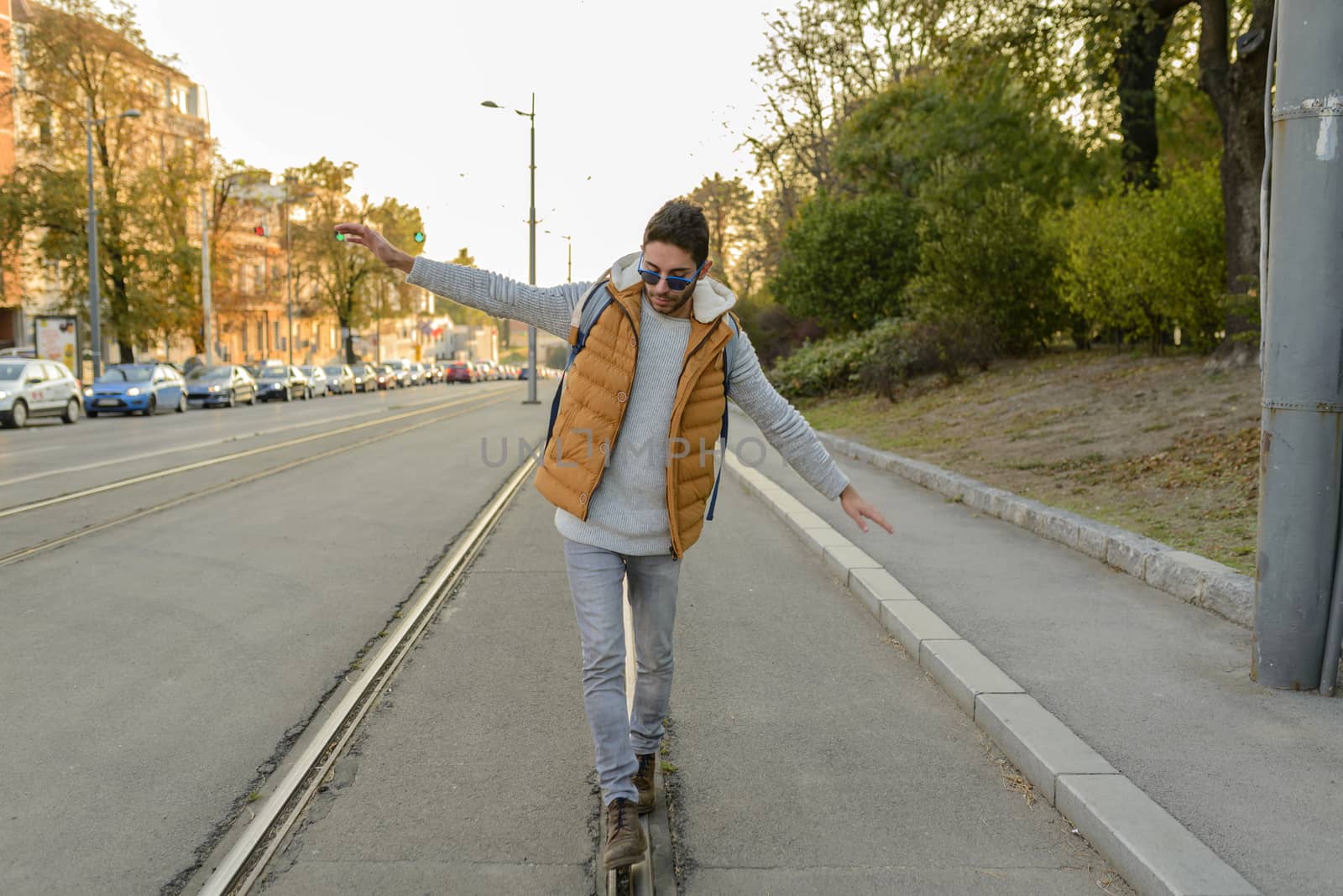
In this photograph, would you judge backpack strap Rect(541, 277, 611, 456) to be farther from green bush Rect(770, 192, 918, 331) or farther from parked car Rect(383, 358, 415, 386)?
parked car Rect(383, 358, 415, 386)

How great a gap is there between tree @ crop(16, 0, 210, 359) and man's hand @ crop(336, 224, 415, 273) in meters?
37.9

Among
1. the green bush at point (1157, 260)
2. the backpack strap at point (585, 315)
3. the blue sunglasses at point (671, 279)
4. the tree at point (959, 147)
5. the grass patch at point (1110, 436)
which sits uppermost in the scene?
the tree at point (959, 147)

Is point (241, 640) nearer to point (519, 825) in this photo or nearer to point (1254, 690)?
point (519, 825)

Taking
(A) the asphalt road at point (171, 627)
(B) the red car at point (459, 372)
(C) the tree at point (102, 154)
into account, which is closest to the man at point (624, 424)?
(A) the asphalt road at point (171, 627)

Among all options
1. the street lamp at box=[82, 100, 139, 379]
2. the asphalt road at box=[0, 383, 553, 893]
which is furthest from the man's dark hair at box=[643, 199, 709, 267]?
the street lamp at box=[82, 100, 139, 379]

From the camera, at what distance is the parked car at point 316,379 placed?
53.8 m

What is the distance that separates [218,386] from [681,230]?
39.4 metres

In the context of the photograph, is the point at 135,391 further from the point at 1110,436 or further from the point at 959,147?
the point at 1110,436

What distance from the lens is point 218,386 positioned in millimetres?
39719

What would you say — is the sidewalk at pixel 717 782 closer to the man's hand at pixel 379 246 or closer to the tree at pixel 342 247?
the man's hand at pixel 379 246

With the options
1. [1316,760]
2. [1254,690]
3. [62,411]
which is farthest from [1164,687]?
[62,411]

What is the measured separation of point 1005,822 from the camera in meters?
3.87

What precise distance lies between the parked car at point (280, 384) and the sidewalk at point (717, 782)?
42.1 meters

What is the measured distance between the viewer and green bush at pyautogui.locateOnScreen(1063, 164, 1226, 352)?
15812mm
